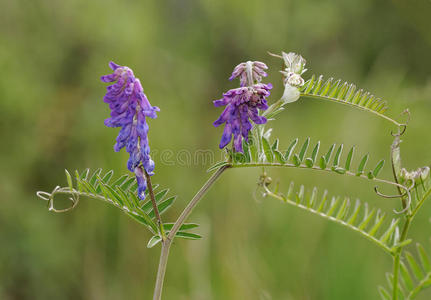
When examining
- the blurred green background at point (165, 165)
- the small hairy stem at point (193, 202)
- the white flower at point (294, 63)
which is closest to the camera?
the small hairy stem at point (193, 202)

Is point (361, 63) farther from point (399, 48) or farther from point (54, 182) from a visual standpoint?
point (54, 182)

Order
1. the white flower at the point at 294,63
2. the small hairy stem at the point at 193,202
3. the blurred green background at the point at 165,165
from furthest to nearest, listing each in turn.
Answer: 1. the blurred green background at the point at 165,165
2. the white flower at the point at 294,63
3. the small hairy stem at the point at 193,202

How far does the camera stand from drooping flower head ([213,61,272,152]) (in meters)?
0.82

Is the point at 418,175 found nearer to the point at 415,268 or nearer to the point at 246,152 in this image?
the point at 415,268

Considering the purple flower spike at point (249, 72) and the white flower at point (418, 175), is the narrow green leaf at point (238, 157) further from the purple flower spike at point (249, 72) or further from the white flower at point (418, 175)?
the white flower at point (418, 175)

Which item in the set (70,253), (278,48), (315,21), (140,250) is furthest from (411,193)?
(315,21)

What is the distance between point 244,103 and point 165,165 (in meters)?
2.47

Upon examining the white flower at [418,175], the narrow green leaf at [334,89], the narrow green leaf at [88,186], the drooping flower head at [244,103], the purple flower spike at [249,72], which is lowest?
the narrow green leaf at [88,186]

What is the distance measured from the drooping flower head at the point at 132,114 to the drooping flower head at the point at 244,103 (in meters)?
0.12

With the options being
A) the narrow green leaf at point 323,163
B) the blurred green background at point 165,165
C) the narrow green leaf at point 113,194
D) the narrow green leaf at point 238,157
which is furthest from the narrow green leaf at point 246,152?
the blurred green background at point 165,165

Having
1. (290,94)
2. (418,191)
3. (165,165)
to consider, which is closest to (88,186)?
(290,94)

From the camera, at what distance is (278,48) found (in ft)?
15.0

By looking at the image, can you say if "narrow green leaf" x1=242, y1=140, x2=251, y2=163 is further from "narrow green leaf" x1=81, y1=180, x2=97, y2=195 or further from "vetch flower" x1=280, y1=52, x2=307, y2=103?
"narrow green leaf" x1=81, y1=180, x2=97, y2=195

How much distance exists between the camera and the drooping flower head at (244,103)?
823mm
